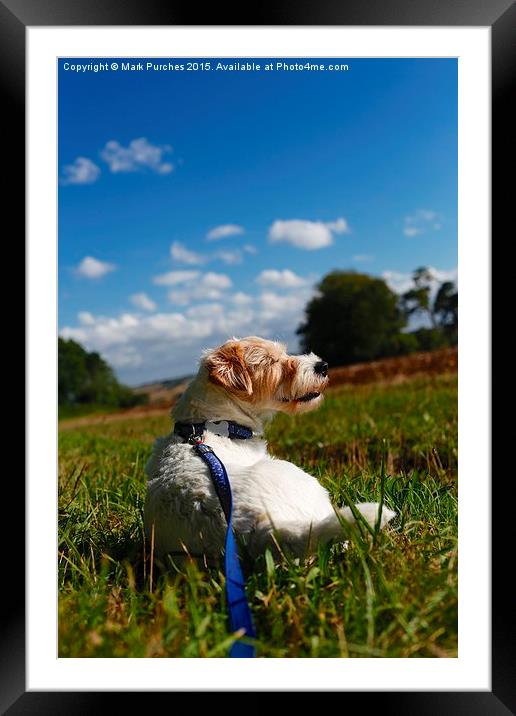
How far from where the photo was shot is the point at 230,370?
3.46 meters

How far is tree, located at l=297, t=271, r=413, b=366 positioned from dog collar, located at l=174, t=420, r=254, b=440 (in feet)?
73.6

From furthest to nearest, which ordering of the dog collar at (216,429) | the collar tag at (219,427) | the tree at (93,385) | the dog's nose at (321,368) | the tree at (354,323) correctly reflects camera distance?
the tree at (354,323)
the tree at (93,385)
the dog's nose at (321,368)
the collar tag at (219,427)
the dog collar at (216,429)

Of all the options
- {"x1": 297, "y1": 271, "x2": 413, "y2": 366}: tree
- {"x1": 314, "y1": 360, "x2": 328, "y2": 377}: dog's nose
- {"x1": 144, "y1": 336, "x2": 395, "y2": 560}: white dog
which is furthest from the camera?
{"x1": 297, "y1": 271, "x2": 413, "y2": 366}: tree

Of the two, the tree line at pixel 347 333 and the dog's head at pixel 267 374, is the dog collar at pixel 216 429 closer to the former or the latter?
the dog's head at pixel 267 374

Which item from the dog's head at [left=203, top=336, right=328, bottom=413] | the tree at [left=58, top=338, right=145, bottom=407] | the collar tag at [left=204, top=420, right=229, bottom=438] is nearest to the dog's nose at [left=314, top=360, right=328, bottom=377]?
the dog's head at [left=203, top=336, right=328, bottom=413]

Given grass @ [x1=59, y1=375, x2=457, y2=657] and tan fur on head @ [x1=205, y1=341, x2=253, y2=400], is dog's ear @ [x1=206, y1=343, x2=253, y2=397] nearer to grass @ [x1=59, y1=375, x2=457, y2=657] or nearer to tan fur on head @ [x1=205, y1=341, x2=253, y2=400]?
tan fur on head @ [x1=205, y1=341, x2=253, y2=400]

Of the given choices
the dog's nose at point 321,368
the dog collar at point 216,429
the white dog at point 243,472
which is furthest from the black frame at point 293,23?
the dog's nose at point 321,368

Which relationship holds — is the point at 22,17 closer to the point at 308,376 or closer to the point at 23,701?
the point at 308,376

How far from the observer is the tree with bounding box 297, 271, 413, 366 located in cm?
2902

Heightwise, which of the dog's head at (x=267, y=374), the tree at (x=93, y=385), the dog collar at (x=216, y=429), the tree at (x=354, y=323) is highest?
the tree at (x=354, y=323)

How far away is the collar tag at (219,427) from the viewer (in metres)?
3.38

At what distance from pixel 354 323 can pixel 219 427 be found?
2837cm

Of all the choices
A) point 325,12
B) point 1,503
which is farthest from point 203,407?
point 325,12

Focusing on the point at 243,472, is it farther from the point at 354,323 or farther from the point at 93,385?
the point at 354,323
